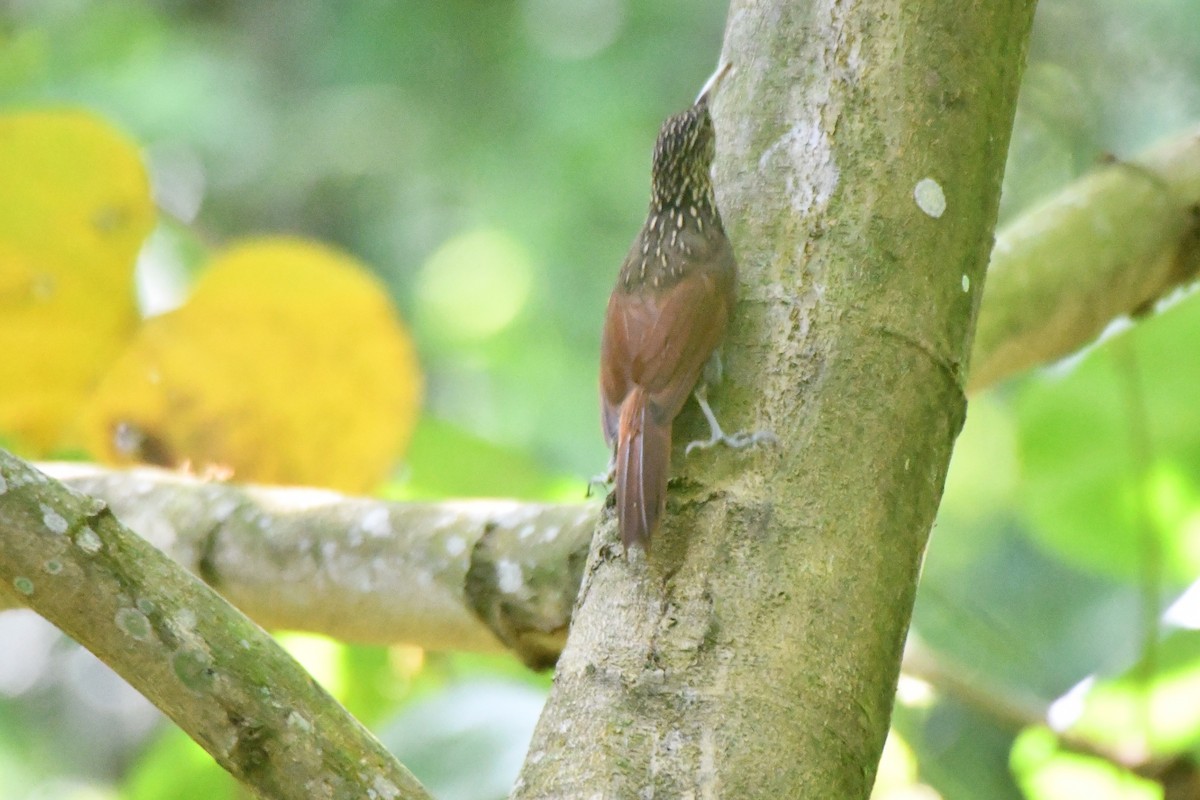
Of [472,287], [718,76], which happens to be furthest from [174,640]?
[472,287]

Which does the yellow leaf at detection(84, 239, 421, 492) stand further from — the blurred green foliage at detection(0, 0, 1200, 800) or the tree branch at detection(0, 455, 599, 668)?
the blurred green foliage at detection(0, 0, 1200, 800)

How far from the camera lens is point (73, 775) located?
487 centimetres

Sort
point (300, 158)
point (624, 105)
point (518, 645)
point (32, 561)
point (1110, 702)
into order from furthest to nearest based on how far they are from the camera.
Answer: point (300, 158)
point (624, 105)
point (1110, 702)
point (518, 645)
point (32, 561)

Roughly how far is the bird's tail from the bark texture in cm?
2

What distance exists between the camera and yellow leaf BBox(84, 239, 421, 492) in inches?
81.7

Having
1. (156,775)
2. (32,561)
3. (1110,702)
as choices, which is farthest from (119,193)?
(1110,702)

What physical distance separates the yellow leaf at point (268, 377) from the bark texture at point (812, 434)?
871mm

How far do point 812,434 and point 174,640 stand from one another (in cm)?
57

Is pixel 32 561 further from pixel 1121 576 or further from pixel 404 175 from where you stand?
pixel 404 175

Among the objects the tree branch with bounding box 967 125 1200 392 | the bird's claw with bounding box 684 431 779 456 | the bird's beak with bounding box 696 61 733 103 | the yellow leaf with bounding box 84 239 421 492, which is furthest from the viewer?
the yellow leaf with bounding box 84 239 421 492

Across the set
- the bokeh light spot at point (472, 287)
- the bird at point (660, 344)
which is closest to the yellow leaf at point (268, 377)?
the bird at point (660, 344)

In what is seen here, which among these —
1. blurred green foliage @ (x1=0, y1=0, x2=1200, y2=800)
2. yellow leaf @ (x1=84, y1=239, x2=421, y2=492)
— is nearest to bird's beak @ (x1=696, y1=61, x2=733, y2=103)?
yellow leaf @ (x1=84, y1=239, x2=421, y2=492)

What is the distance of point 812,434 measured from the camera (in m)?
1.17

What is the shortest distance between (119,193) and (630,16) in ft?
7.22
